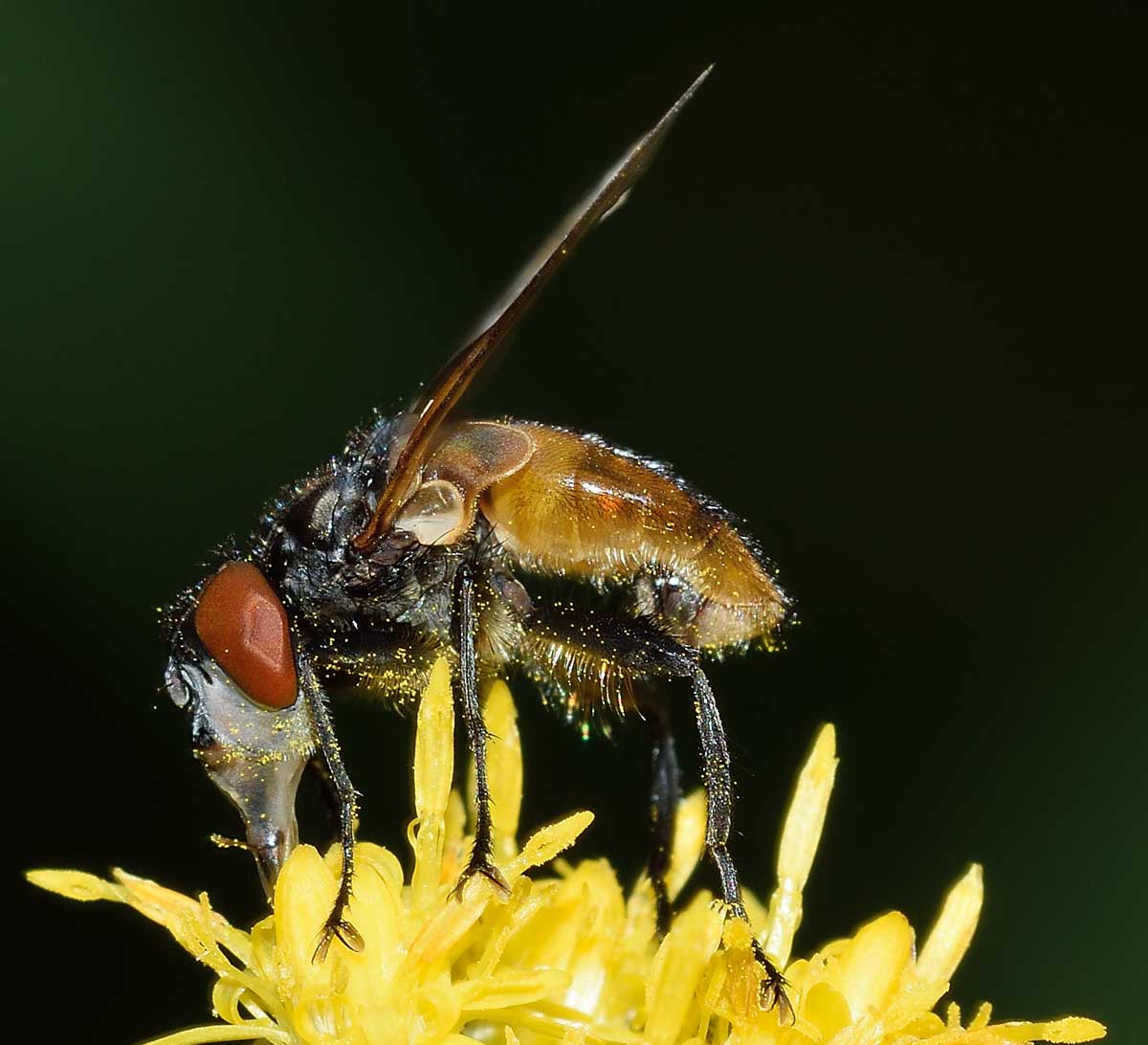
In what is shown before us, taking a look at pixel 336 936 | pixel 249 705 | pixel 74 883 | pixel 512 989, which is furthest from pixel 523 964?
pixel 74 883

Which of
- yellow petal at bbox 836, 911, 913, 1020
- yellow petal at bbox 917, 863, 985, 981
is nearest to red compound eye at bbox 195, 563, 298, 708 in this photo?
yellow petal at bbox 836, 911, 913, 1020

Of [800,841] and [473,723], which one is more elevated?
[473,723]

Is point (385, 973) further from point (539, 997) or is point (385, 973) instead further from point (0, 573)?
point (0, 573)

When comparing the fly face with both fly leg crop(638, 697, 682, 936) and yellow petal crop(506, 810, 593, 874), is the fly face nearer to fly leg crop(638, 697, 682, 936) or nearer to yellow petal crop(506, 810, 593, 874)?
yellow petal crop(506, 810, 593, 874)

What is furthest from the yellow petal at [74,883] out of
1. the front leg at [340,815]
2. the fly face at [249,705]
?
the front leg at [340,815]

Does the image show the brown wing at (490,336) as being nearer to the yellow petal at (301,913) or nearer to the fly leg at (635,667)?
the fly leg at (635,667)

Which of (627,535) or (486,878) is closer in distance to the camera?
(486,878)

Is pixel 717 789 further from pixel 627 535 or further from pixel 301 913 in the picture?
pixel 301 913
